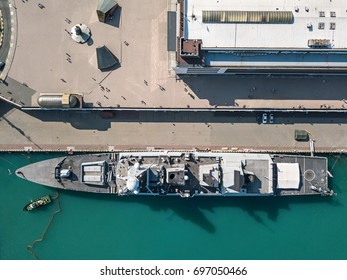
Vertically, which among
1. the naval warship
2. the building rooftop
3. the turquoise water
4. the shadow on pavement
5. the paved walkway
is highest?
the building rooftop

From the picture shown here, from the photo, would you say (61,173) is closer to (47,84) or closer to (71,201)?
(71,201)

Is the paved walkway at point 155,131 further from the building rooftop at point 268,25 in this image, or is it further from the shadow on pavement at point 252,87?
the building rooftop at point 268,25

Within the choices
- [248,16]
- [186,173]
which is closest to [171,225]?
[186,173]

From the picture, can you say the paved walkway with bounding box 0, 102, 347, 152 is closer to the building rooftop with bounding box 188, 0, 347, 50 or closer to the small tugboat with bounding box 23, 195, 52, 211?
the small tugboat with bounding box 23, 195, 52, 211

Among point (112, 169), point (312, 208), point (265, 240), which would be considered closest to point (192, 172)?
point (112, 169)

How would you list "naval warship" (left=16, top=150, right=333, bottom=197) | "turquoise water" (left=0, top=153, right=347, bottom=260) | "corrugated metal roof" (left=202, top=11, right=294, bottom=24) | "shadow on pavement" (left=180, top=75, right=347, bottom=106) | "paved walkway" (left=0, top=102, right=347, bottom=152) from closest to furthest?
"corrugated metal roof" (left=202, top=11, right=294, bottom=24), "naval warship" (left=16, top=150, right=333, bottom=197), "shadow on pavement" (left=180, top=75, right=347, bottom=106), "paved walkway" (left=0, top=102, right=347, bottom=152), "turquoise water" (left=0, top=153, right=347, bottom=260)

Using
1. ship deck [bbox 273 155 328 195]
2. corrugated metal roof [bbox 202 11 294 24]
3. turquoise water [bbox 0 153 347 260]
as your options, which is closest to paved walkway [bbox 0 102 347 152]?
ship deck [bbox 273 155 328 195]
